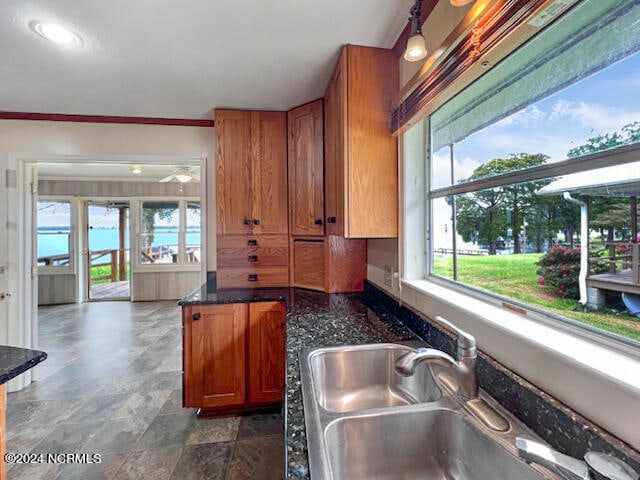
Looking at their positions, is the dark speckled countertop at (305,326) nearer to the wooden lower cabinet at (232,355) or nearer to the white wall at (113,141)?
the wooden lower cabinet at (232,355)

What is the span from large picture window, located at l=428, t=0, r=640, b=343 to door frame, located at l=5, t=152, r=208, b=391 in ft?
7.16

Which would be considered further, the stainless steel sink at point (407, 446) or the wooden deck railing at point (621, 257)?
the stainless steel sink at point (407, 446)

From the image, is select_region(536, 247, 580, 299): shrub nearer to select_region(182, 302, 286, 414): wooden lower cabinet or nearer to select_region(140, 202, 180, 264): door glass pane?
select_region(182, 302, 286, 414): wooden lower cabinet

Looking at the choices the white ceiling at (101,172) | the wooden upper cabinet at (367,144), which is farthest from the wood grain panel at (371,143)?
the white ceiling at (101,172)

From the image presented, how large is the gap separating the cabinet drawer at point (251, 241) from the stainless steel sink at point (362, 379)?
51.5 inches

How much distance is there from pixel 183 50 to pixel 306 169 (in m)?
1.01

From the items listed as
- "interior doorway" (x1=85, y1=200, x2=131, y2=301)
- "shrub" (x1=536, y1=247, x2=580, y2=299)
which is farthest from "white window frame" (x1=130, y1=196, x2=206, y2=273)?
"shrub" (x1=536, y1=247, x2=580, y2=299)

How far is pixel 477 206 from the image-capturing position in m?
1.27

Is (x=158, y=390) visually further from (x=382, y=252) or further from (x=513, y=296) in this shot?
(x=513, y=296)

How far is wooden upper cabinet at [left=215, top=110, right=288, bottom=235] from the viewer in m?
2.32

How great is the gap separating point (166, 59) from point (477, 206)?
183 cm

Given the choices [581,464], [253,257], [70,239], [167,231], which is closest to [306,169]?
[253,257]

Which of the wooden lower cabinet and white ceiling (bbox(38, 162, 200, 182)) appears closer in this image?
the wooden lower cabinet

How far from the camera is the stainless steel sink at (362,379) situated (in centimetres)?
118
